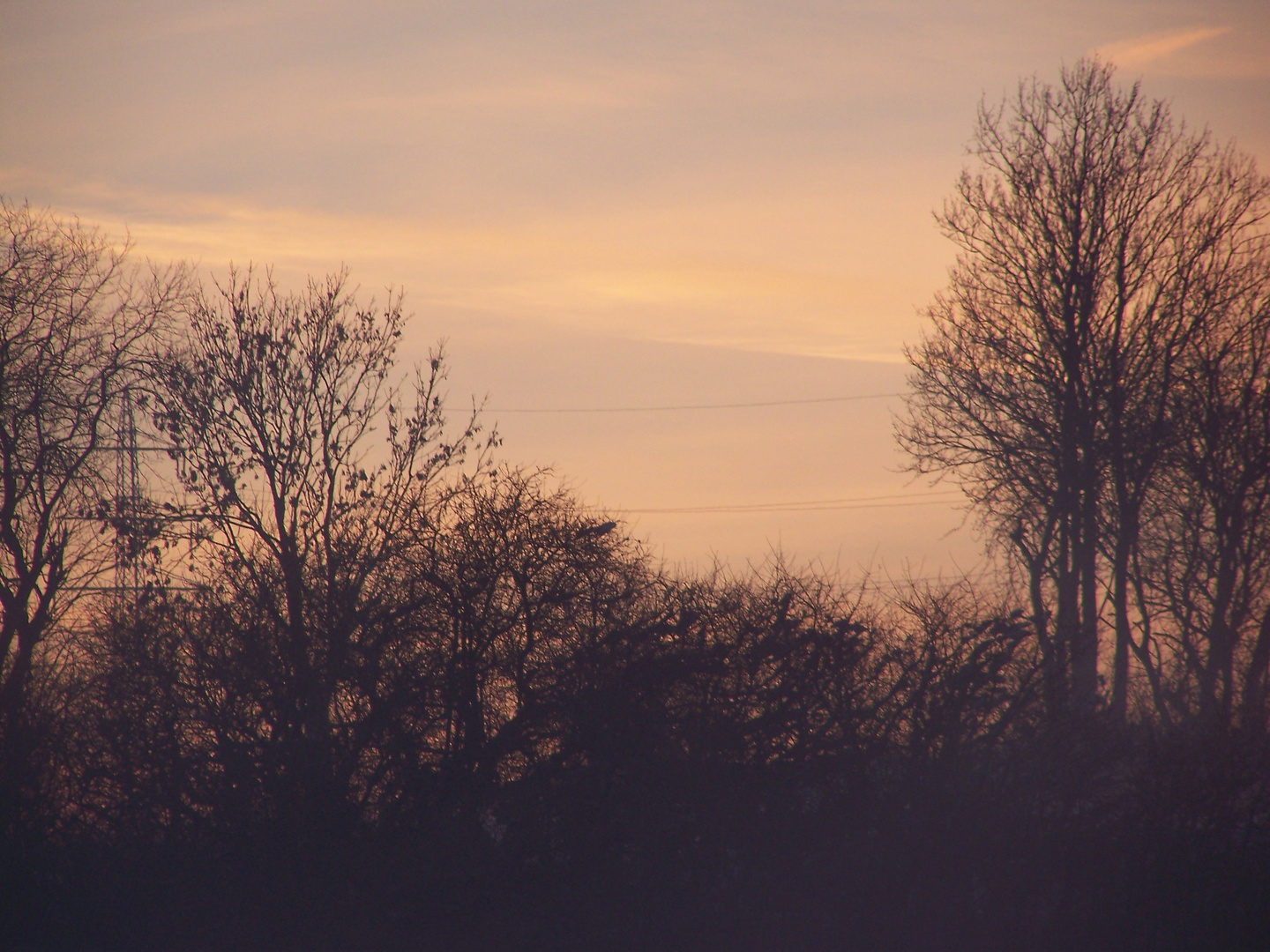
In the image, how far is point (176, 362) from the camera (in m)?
19.0

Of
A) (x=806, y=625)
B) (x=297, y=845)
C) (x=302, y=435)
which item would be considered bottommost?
(x=297, y=845)

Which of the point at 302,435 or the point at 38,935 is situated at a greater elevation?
the point at 302,435

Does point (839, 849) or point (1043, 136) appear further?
point (1043, 136)

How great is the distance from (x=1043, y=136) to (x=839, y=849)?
57.1ft

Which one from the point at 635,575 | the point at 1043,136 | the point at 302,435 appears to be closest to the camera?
the point at 635,575

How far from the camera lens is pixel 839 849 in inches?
523

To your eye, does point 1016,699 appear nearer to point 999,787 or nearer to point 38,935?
point 999,787

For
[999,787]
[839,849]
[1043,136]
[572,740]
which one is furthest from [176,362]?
[1043,136]

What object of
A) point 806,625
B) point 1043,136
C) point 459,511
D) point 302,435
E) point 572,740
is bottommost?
point 572,740

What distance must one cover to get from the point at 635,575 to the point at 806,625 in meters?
2.14

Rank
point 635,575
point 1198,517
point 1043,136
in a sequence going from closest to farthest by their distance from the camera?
point 635,575, point 1043,136, point 1198,517

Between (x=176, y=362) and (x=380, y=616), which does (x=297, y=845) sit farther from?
(x=176, y=362)

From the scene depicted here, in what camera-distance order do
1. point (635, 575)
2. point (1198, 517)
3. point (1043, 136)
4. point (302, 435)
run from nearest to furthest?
point (635, 575)
point (302, 435)
point (1043, 136)
point (1198, 517)

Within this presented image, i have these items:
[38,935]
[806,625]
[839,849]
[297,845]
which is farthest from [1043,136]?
[38,935]
